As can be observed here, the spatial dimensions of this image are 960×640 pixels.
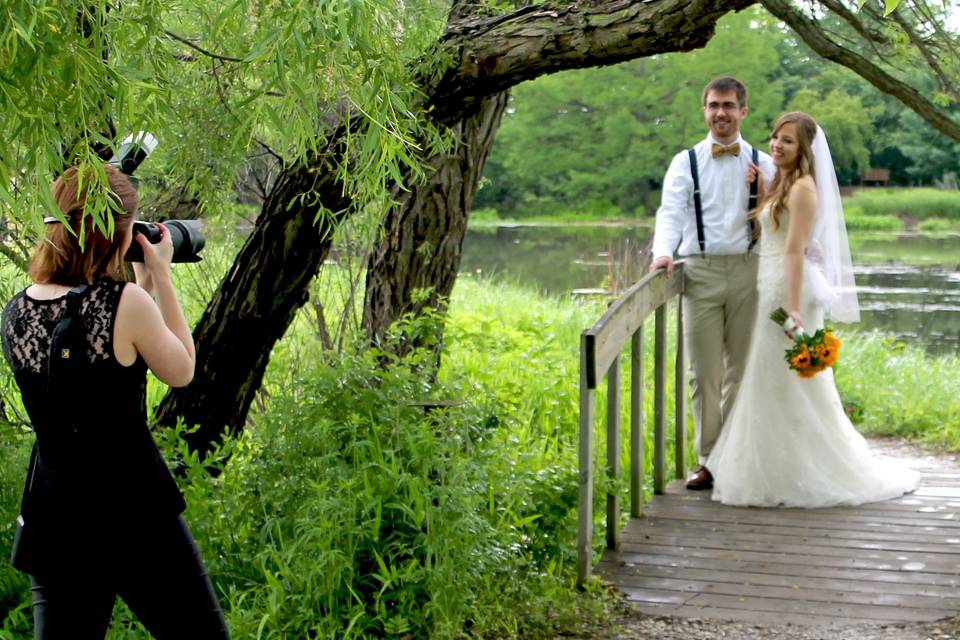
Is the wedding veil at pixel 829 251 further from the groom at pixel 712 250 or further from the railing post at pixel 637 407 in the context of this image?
the railing post at pixel 637 407

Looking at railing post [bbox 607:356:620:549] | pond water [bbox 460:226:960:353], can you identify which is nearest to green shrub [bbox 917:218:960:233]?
pond water [bbox 460:226:960:353]

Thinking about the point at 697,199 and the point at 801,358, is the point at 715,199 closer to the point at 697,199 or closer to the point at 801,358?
the point at 697,199

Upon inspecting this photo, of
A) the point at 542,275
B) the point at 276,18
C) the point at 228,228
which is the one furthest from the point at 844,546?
the point at 542,275

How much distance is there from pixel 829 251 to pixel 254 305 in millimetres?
2537

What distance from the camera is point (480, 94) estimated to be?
4.34 m

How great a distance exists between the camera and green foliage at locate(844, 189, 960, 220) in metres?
34.4

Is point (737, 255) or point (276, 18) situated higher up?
point (276, 18)

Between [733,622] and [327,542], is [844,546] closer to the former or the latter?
[733,622]

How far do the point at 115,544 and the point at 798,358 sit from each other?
342 centimetres

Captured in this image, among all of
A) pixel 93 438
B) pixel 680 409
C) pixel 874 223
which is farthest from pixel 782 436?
pixel 874 223

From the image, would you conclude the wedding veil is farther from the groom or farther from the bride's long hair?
the groom

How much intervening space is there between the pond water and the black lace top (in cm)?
860

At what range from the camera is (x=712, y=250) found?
5.62 metres

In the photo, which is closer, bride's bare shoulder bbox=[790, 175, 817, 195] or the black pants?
the black pants
